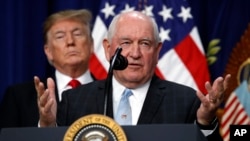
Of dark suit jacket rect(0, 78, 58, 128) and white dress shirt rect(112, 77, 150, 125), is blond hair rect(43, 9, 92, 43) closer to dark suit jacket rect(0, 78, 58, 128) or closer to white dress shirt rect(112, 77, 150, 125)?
dark suit jacket rect(0, 78, 58, 128)

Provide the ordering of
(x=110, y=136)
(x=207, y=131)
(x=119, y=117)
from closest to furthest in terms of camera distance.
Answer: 1. (x=110, y=136)
2. (x=207, y=131)
3. (x=119, y=117)

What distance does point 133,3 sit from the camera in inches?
194

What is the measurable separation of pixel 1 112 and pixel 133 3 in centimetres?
122

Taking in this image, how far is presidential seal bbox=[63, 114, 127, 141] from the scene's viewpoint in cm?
223

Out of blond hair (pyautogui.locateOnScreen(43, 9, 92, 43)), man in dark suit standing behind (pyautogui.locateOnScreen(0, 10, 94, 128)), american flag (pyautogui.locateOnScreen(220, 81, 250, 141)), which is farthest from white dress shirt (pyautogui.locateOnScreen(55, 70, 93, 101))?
american flag (pyautogui.locateOnScreen(220, 81, 250, 141))

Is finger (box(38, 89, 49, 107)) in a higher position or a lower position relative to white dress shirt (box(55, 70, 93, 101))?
higher

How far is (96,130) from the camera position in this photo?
2236 mm

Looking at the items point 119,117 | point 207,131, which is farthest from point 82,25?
point 207,131

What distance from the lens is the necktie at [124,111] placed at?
3170 mm

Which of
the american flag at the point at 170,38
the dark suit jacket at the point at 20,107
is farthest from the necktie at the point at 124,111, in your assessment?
the american flag at the point at 170,38

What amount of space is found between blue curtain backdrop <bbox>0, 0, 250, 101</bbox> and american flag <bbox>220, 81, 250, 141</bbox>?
20 centimetres

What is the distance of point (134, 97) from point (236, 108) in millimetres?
1874

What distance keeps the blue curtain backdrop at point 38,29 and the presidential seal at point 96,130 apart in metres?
2.91

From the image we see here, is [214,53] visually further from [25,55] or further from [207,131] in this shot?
[207,131]
